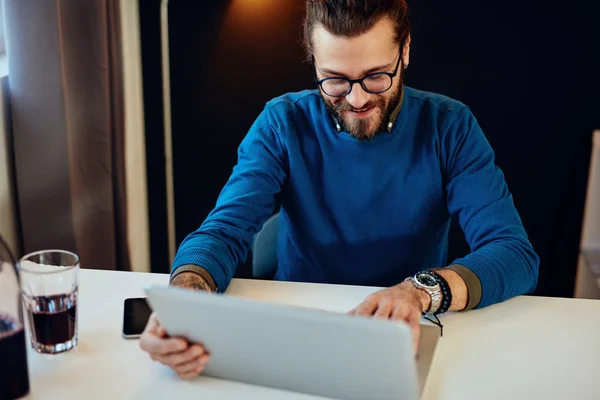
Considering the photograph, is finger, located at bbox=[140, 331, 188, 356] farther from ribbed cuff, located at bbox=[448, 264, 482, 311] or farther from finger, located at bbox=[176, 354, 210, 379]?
ribbed cuff, located at bbox=[448, 264, 482, 311]

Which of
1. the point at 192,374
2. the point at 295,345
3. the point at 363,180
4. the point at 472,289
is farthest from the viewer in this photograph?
the point at 363,180

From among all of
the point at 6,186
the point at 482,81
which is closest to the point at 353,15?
the point at 6,186

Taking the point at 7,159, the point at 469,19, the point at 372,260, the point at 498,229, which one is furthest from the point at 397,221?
the point at 469,19

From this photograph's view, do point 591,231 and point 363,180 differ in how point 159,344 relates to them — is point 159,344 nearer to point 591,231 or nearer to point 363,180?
point 363,180

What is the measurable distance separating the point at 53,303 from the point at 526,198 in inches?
75.8

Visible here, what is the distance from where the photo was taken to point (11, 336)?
0.97 metres

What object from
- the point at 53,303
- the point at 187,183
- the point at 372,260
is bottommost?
the point at 187,183

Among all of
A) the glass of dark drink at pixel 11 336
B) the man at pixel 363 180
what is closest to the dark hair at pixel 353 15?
the man at pixel 363 180

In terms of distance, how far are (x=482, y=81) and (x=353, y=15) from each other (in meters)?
1.22

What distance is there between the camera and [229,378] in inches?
41.6

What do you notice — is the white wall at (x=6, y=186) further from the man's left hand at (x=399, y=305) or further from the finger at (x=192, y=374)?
the man's left hand at (x=399, y=305)

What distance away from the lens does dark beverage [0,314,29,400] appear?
97 cm

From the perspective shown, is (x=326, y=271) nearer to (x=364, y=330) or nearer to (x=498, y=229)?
(x=498, y=229)

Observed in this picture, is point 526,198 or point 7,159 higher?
point 7,159
